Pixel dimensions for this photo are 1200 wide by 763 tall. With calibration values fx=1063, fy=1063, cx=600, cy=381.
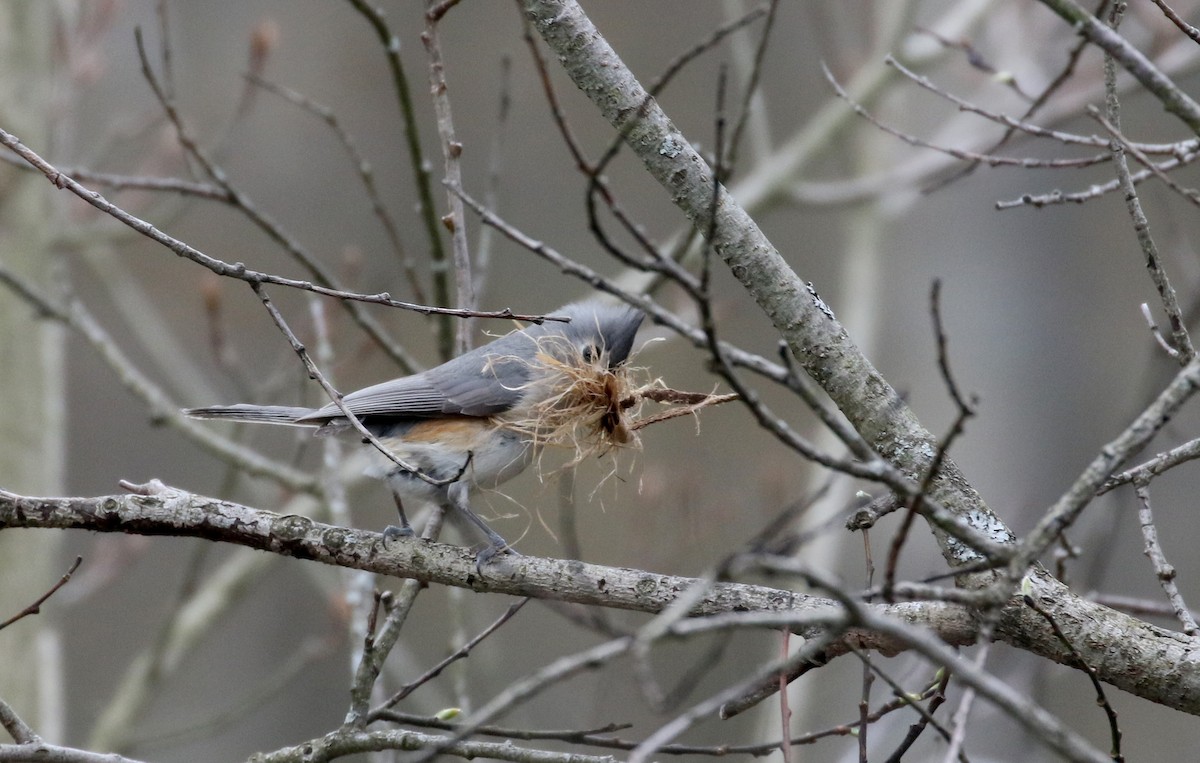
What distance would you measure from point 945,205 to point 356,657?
21.1 feet

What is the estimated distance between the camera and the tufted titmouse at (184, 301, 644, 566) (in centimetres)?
301

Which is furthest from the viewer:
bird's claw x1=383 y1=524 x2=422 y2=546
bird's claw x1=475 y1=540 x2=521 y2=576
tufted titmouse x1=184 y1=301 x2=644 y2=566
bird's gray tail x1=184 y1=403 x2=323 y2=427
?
bird's gray tail x1=184 y1=403 x2=323 y2=427

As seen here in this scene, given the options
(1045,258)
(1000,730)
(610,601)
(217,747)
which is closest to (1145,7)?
(1045,258)

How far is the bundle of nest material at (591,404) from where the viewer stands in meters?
2.69

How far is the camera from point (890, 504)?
2062 millimetres

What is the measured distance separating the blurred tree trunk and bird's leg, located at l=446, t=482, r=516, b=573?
251cm

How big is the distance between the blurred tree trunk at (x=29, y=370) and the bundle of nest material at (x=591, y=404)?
2.78m

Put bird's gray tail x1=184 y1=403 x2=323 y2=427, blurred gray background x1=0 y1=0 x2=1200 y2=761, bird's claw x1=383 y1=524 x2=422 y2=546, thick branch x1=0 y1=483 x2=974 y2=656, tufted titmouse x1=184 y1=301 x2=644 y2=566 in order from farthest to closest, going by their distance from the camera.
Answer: blurred gray background x1=0 y1=0 x2=1200 y2=761 < bird's gray tail x1=184 y1=403 x2=323 y2=427 < tufted titmouse x1=184 y1=301 x2=644 y2=566 < bird's claw x1=383 y1=524 x2=422 y2=546 < thick branch x1=0 y1=483 x2=974 y2=656

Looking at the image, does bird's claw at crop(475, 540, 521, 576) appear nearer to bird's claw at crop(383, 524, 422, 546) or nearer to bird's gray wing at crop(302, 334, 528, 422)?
bird's claw at crop(383, 524, 422, 546)

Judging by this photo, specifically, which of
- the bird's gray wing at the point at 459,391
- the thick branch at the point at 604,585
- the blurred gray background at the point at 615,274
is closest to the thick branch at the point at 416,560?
the thick branch at the point at 604,585

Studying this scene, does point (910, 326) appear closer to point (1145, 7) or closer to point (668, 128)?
point (1145, 7)

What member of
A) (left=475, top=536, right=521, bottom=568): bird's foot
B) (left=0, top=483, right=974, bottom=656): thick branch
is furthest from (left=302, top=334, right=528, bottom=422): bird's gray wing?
(left=0, top=483, right=974, bottom=656): thick branch

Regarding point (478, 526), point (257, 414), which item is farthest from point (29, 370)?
point (478, 526)

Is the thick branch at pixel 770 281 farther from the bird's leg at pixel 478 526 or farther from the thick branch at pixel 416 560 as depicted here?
the bird's leg at pixel 478 526
